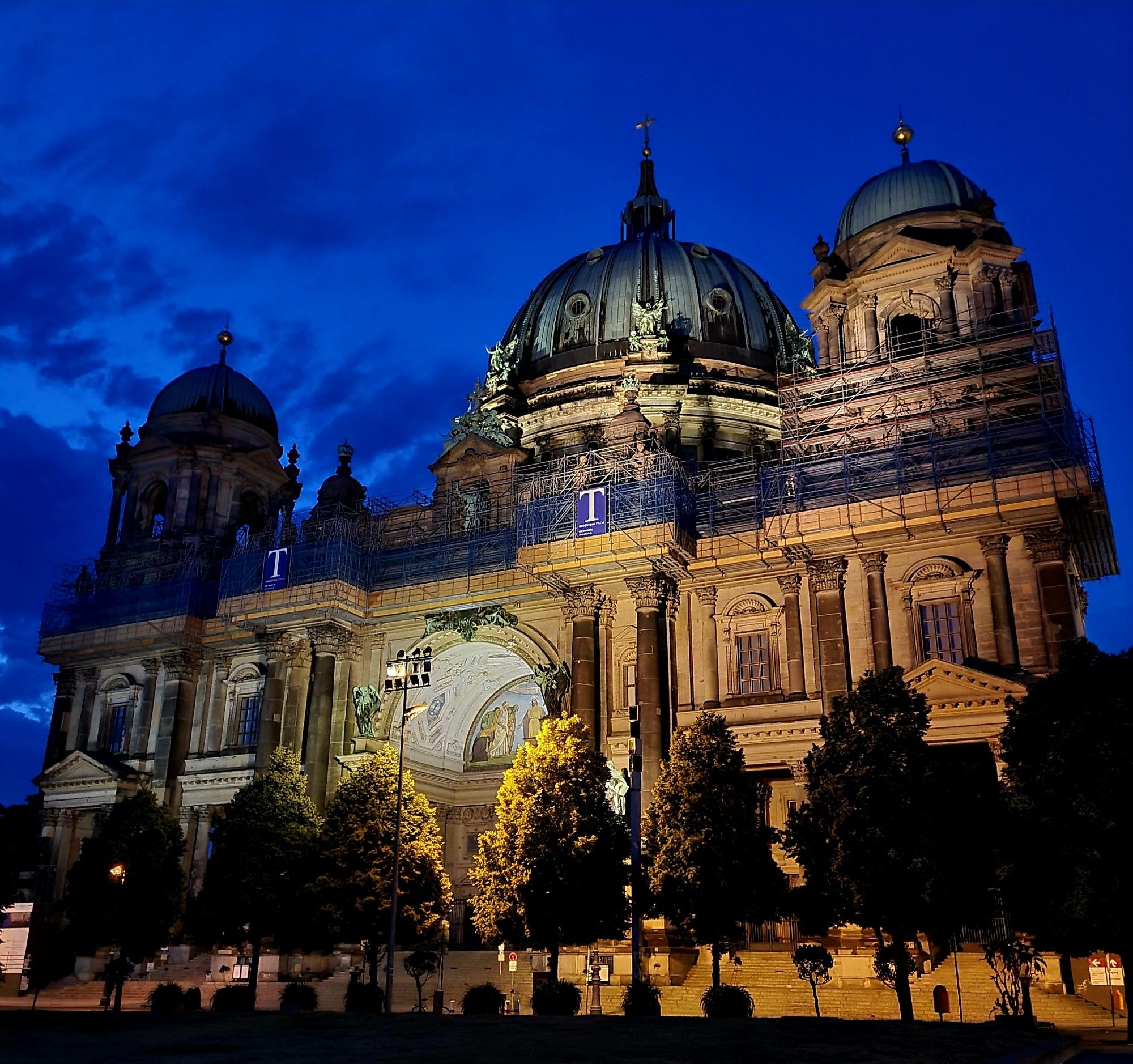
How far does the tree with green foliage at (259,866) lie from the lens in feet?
137

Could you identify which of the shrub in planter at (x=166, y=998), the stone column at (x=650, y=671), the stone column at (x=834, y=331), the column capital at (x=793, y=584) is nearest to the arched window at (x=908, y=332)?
the stone column at (x=834, y=331)

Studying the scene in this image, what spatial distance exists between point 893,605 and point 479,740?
25.1m

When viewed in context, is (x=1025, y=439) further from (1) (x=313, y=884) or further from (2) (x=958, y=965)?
(1) (x=313, y=884)

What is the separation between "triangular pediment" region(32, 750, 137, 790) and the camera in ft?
180

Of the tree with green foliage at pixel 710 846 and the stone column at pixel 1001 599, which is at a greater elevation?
Answer: the stone column at pixel 1001 599

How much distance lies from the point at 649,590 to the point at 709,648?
3375 millimetres

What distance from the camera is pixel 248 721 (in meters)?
55.3

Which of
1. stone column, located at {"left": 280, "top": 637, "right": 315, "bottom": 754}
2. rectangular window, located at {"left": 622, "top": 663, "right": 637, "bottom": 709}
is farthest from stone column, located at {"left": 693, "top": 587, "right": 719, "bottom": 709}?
stone column, located at {"left": 280, "top": 637, "right": 315, "bottom": 754}

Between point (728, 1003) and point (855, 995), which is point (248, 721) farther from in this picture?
point (728, 1003)

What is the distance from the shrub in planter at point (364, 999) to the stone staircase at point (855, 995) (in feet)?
25.6

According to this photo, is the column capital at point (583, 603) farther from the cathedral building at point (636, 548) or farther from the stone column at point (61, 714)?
the stone column at point (61, 714)

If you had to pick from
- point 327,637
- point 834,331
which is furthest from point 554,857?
point 834,331

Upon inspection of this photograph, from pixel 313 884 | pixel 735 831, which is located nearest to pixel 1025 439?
pixel 735 831

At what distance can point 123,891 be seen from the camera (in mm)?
41688
